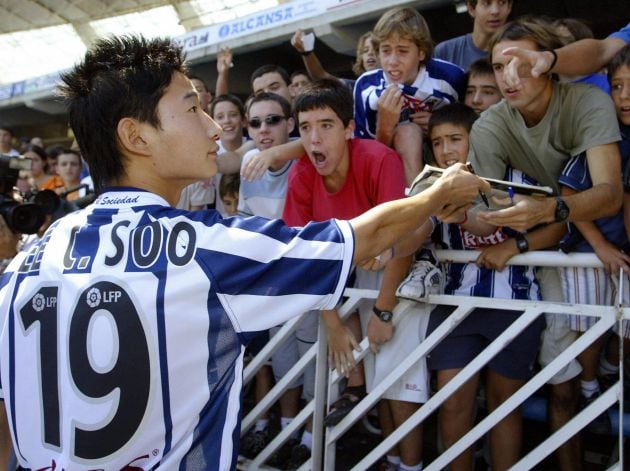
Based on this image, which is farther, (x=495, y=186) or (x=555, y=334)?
(x=555, y=334)

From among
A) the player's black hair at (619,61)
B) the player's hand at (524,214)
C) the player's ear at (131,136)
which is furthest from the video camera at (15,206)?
the player's black hair at (619,61)

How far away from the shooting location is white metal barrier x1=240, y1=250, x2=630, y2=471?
1991 mm

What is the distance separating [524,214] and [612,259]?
448 millimetres

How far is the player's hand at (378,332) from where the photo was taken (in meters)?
2.51

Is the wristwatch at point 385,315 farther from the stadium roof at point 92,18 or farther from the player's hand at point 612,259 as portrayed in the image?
the stadium roof at point 92,18

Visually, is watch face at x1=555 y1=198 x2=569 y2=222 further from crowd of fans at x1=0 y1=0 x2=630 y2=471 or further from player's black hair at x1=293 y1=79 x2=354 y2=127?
player's black hair at x1=293 y1=79 x2=354 y2=127

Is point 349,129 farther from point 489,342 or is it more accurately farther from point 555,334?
point 555,334

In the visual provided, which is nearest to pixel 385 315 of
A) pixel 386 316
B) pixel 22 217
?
pixel 386 316

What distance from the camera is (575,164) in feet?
7.39

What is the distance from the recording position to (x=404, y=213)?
1.59 m

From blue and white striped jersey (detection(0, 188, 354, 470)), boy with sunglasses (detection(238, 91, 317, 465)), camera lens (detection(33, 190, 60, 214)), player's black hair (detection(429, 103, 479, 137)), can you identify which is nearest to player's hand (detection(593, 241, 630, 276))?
player's black hair (detection(429, 103, 479, 137))

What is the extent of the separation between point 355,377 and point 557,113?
63.2 inches

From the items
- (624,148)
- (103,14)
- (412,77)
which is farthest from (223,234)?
(103,14)

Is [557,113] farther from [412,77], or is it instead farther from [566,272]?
[412,77]
